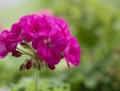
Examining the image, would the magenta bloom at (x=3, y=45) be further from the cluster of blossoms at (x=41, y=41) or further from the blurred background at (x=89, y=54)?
the blurred background at (x=89, y=54)

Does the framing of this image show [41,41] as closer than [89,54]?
Yes

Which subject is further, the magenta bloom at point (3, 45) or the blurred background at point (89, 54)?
the blurred background at point (89, 54)

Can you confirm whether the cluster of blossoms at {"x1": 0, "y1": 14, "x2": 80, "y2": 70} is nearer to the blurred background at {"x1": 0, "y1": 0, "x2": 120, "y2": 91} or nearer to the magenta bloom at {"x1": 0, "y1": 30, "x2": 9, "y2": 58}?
the magenta bloom at {"x1": 0, "y1": 30, "x2": 9, "y2": 58}

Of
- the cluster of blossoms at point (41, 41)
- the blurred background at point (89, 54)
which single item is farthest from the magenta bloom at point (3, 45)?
the blurred background at point (89, 54)

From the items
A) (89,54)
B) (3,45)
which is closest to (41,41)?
(3,45)

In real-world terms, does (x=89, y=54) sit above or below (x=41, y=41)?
above

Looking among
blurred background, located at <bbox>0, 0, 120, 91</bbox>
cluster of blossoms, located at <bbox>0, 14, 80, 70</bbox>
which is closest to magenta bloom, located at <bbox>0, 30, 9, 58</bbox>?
cluster of blossoms, located at <bbox>0, 14, 80, 70</bbox>

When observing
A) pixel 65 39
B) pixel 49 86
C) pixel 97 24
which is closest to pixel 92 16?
pixel 97 24

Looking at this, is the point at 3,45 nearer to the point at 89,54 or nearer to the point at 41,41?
the point at 41,41
